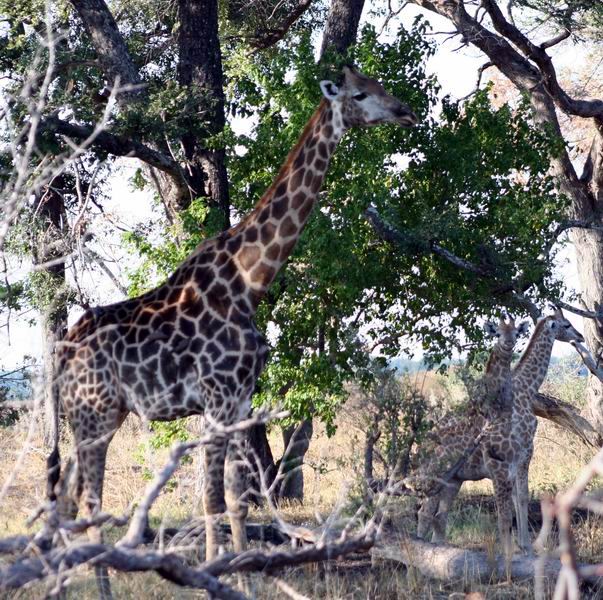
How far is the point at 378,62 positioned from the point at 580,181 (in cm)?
671

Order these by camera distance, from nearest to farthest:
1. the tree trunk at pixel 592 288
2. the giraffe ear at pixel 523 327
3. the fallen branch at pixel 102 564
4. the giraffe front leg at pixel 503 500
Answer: the fallen branch at pixel 102 564 → the giraffe front leg at pixel 503 500 → the giraffe ear at pixel 523 327 → the tree trunk at pixel 592 288

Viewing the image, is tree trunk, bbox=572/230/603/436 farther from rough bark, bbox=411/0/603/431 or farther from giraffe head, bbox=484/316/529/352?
giraffe head, bbox=484/316/529/352

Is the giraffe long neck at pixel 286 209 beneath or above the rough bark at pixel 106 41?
beneath

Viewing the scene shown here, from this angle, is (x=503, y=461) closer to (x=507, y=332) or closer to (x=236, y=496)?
(x=507, y=332)

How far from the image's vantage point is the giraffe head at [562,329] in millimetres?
12180

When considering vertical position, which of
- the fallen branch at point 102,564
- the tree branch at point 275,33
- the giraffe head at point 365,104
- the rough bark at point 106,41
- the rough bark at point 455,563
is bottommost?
the rough bark at point 455,563

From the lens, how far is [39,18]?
45.4 feet

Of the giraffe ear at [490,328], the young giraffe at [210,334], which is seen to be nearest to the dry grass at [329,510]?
the young giraffe at [210,334]

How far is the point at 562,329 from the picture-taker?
12.4m

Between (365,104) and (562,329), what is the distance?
4.99 metres

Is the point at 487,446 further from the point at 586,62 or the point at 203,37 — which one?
the point at 586,62

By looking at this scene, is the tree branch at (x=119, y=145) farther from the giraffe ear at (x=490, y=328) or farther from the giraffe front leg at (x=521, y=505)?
the giraffe front leg at (x=521, y=505)

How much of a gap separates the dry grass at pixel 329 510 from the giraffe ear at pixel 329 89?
9.69 feet

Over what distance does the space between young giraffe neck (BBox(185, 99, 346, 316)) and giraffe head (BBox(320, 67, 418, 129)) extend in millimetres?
79
